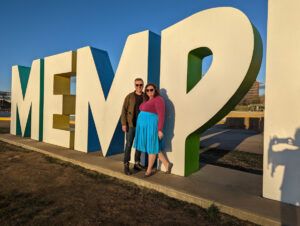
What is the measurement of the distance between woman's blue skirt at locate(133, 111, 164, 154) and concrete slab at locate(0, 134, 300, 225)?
52cm

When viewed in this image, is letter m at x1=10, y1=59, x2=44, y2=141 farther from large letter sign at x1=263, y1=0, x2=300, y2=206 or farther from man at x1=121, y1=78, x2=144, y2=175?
large letter sign at x1=263, y1=0, x2=300, y2=206

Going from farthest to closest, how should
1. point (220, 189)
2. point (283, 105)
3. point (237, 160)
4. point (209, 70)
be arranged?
point (237, 160) < point (209, 70) < point (220, 189) < point (283, 105)

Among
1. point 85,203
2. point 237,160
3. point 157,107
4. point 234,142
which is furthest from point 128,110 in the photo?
point 234,142

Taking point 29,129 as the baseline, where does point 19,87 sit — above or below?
above

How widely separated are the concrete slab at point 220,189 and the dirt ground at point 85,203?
0.11 meters

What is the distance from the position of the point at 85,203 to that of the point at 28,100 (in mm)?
6517

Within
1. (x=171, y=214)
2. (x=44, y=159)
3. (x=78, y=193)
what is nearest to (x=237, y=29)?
(x=171, y=214)

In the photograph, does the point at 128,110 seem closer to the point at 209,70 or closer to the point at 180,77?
the point at 180,77

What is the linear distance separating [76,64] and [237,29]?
456 cm

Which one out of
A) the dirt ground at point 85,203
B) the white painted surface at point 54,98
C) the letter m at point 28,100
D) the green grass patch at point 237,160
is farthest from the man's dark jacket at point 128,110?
the letter m at point 28,100

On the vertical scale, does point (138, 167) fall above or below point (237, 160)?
above

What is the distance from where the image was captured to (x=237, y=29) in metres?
3.14

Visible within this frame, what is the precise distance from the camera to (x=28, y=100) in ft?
25.8

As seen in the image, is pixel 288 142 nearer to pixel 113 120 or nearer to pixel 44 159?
pixel 113 120
